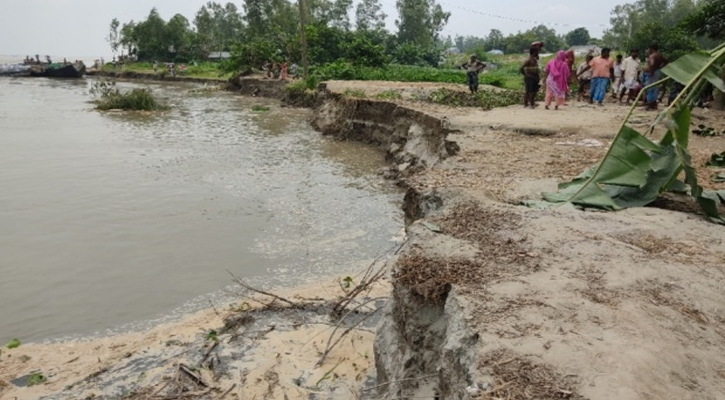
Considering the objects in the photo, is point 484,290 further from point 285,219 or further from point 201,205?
point 201,205

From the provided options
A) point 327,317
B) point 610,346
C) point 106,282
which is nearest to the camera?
point 610,346

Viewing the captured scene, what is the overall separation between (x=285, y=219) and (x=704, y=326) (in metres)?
7.07

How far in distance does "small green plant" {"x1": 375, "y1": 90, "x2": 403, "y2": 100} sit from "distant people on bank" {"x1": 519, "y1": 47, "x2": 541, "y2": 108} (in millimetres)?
4311

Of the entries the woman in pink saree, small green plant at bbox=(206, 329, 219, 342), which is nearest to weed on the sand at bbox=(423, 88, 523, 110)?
the woman in pink saree

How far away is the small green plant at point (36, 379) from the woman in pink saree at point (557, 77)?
37.6 ft

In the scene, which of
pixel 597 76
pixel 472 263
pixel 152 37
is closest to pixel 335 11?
pixel 152 37

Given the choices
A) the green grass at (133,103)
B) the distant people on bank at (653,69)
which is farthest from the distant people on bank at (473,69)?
the green grass at (133,103)

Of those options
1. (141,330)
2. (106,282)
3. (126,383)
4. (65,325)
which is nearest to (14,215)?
(106,282)

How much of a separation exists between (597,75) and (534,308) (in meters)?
12.5

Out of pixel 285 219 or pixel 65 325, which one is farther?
pixel 285 219

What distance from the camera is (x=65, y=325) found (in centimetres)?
573

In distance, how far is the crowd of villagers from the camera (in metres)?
11.9

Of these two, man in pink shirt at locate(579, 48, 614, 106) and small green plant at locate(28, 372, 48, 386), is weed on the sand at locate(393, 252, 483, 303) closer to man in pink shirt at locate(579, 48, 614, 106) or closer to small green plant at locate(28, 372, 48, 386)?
small green plant at locate(28, 372, 48, 386)

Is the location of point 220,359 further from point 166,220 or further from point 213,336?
point 166,220
